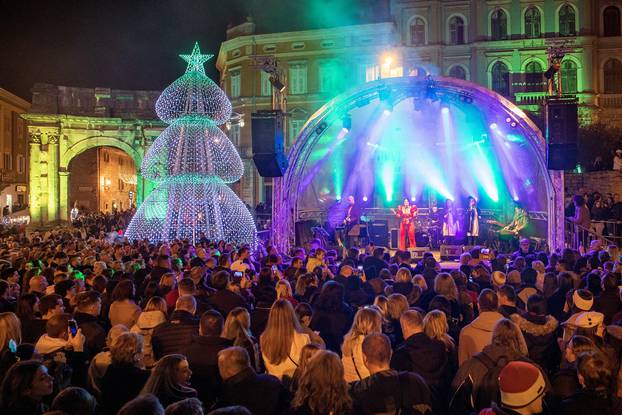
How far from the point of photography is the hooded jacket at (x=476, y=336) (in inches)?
192

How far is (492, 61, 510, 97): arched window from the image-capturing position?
36.8 metres

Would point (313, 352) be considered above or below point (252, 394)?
above

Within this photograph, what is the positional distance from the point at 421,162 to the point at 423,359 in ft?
79.0

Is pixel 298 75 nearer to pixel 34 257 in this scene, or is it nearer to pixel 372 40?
pixel 372 40

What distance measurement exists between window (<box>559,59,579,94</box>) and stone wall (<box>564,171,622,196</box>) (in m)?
15.0

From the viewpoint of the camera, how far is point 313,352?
392cm

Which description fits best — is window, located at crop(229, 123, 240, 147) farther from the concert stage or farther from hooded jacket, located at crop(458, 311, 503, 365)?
hooded jacket, located at crop(458, 311, 503, 365)

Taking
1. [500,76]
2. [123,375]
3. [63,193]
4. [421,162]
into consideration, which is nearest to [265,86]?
[63,193]

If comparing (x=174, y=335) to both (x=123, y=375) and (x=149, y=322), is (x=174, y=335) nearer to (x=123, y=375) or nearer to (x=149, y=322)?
(x=149, y=322)

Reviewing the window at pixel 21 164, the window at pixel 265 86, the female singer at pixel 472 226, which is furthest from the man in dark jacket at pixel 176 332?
the window at pixel 21 164

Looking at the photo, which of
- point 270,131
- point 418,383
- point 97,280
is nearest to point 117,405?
point 418,383

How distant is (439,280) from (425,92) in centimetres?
1008

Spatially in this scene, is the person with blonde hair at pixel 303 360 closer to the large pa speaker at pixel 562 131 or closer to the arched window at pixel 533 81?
the large pa speaker at pixel 562 131

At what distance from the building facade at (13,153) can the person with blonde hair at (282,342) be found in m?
45.6
